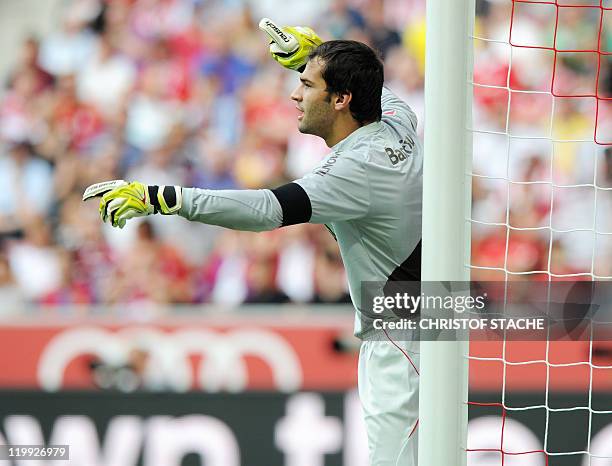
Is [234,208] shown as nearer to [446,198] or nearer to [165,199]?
[165,199]

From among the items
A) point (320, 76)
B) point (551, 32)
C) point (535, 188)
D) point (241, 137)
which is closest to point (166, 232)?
point (241, 137)

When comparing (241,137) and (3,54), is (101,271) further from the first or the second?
(3,54)

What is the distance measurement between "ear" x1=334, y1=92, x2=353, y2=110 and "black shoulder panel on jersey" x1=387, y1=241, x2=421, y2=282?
58 centimetres

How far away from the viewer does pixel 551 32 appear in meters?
8.43

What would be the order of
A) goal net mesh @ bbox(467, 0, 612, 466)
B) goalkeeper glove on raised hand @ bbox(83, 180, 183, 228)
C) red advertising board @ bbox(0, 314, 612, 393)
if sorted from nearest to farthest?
goalkeeper glove on raised hand @ bbox(83, 180, 183, 228) < goal net mesh @ bbox(467, 0, 612, 466) < red advertising board @ bbox(0, 314, 612, 393)

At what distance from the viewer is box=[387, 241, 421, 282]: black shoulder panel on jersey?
412cm

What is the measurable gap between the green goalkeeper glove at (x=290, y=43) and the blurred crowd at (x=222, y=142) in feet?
8.69

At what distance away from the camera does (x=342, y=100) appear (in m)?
4.09

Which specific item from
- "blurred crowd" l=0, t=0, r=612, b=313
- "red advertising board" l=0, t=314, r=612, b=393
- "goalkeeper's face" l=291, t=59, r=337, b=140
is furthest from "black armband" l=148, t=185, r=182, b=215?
"blurred crowd" l=0, t=0, r=612, b=313

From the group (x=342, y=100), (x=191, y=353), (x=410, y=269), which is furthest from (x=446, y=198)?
(x=191, y=353)

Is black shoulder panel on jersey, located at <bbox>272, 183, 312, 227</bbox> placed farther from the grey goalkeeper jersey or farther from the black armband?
the black armband

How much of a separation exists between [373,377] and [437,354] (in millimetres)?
383

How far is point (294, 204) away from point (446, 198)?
19.9 inches
